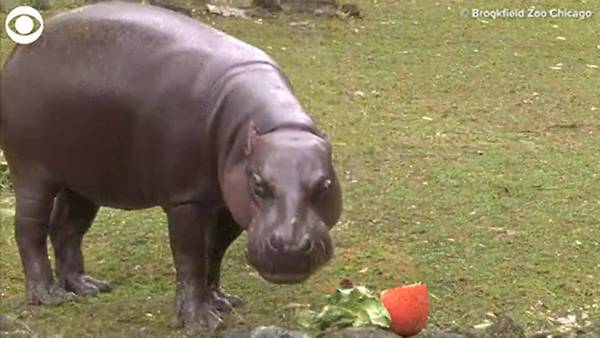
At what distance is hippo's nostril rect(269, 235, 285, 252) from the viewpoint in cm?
331

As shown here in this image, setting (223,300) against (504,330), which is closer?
(504,330)

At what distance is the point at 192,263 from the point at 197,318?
0.65ft

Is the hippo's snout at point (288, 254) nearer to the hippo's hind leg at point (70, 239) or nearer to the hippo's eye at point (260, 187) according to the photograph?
the hippo's eye at point (260, 187)

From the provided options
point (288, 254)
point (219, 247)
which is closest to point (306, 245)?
point (288, 254)

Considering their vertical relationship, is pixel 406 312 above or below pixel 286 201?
below

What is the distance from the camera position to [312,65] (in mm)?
9133

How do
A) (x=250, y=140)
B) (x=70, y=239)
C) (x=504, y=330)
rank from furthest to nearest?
(x=70, y=239), (x=504, y=330), (x=250, y=140)

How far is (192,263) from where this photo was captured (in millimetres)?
3977

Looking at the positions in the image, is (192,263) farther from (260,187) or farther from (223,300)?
(260,187)

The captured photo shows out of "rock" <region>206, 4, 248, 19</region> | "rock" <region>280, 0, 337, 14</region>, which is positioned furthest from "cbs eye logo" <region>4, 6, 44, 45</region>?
"rock" <region>280, 0, 337, 14</region>

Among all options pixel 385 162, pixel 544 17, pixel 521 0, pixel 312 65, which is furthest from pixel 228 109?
pixel 521 0

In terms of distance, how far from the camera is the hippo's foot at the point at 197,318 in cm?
399

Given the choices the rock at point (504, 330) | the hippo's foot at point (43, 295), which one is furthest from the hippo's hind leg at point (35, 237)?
the rock at point (504, 330)

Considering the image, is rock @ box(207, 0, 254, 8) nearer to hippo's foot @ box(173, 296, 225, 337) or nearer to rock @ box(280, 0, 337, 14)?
rock @ box(280, 0, 337, 14)
